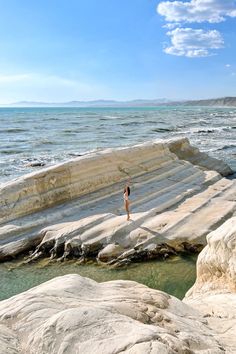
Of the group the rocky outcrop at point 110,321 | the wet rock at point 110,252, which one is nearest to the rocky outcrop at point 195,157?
the wet rock at point 110,252

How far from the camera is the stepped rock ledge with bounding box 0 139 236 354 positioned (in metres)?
3.95

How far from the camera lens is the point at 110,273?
32.2ft

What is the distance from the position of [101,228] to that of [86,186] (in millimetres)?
2732

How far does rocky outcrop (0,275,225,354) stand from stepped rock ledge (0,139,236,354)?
0.01 m

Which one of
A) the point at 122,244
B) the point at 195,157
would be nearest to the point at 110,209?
the point at 122,244

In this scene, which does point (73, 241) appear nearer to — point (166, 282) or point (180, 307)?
point (166, 282)

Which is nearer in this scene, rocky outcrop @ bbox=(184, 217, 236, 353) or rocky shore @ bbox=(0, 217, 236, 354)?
rocky shore @ bbox=(0, 217, 236, 354)

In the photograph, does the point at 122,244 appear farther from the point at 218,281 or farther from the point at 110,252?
the point at 218,281

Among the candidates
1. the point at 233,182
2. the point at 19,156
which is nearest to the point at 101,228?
the point at 233,182

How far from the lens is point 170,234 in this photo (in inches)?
430

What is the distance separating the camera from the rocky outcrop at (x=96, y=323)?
376 centimetres

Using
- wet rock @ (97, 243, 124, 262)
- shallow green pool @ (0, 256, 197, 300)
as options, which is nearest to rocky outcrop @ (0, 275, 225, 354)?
shallow green pool @ (0, 256, 197, 300)

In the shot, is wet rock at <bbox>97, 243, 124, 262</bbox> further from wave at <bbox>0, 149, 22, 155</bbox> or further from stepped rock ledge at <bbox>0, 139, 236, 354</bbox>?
wave at <bbox>0, 149, 22, 155</bbox>

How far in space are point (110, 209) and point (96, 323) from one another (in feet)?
28.7
